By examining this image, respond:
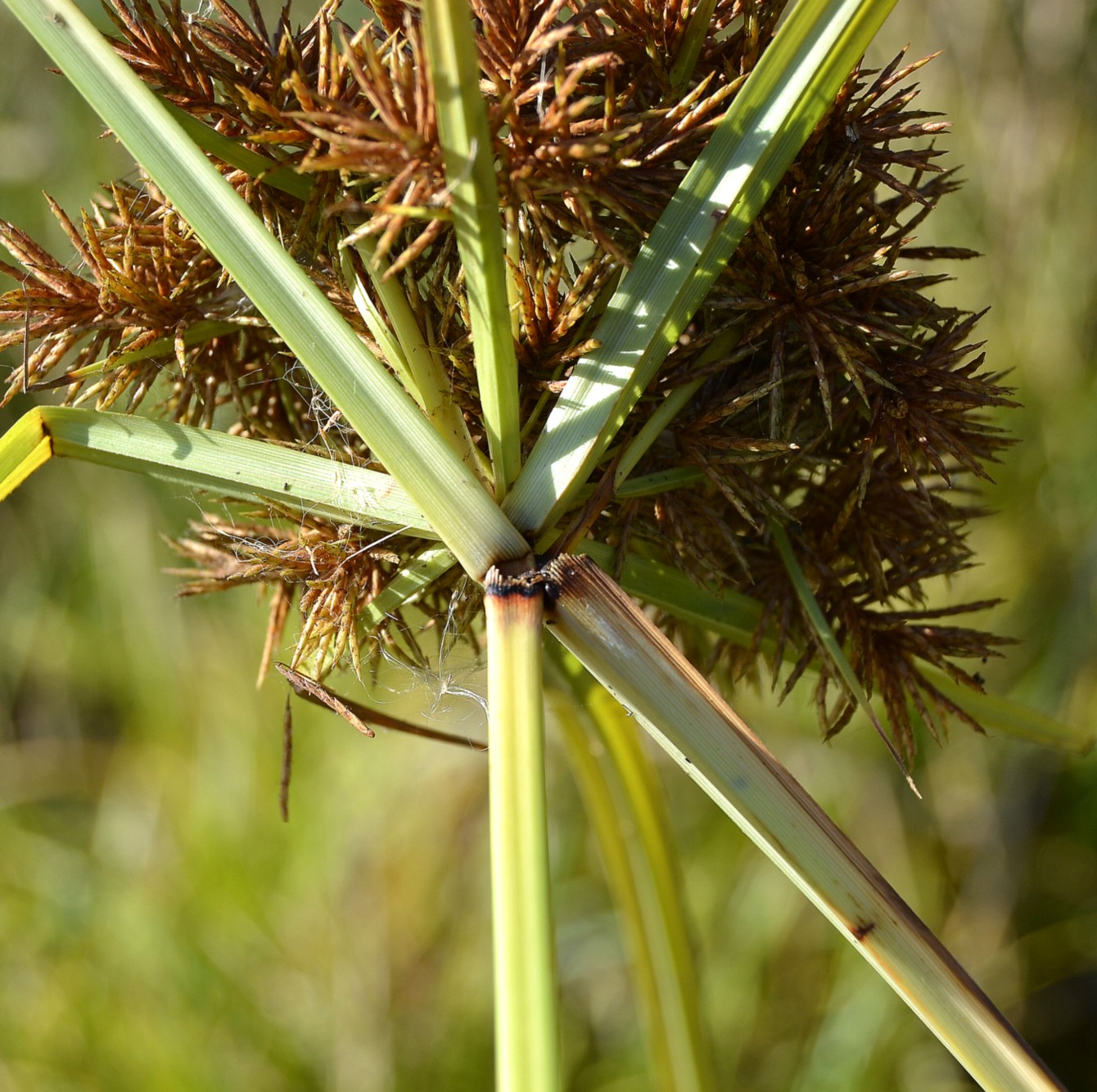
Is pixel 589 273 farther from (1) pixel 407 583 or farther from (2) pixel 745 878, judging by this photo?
(2) pixel 745 878

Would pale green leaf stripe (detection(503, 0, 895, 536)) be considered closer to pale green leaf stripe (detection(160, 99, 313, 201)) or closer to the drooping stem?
the drooping stem

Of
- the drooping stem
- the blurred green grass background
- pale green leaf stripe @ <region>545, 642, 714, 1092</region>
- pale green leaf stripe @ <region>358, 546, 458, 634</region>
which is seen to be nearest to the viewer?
the drooping stem

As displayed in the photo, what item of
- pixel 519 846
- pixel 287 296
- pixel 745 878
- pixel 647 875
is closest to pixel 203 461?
pixel 287 296

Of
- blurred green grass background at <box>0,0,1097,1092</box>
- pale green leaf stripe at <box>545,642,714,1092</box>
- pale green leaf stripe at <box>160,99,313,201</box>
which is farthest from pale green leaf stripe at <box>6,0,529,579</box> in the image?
blurred green grass background at <box>0,0,1097,1092</box>

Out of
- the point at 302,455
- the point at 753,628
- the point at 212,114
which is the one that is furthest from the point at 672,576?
the point at 212,114

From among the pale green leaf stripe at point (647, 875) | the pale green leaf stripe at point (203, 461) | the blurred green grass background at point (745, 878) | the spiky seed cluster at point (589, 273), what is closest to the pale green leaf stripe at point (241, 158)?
the spiky seed cluster at point (589, 273)
